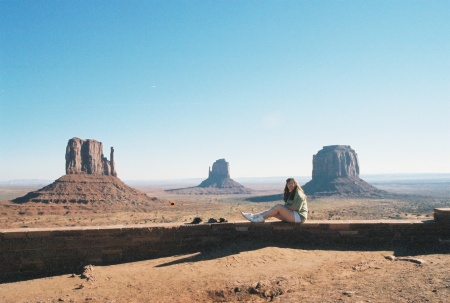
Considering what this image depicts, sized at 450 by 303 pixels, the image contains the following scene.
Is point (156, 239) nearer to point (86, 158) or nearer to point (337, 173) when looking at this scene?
point (86, 158)

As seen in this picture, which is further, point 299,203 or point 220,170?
point 220,170

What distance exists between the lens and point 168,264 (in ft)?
21.4

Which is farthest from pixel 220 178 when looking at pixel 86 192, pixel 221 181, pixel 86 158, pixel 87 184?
pixel 86 192

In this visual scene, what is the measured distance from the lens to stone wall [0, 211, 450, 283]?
6766mm

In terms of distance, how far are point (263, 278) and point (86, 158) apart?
88.1m

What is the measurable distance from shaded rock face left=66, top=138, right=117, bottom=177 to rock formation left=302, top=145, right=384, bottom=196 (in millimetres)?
72287

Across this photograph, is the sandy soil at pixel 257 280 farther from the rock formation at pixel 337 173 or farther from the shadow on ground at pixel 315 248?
the rock formation at pixel 337 173

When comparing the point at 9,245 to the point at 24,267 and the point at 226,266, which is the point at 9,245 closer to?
the point at 24,267

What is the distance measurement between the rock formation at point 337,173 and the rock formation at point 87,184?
6484 centimetres

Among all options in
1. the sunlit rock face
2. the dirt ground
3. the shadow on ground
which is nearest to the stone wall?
the shadow on ground

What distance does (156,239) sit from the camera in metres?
7.25

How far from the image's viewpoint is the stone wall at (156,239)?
6.77 m

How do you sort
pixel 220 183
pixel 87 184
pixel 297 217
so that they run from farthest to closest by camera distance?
pixel 220 183 → pixel 87 184 → pixel 297 217

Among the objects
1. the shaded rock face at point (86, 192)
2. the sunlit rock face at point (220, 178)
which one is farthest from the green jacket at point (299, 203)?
the sunlit rock face at point (220, 178)
